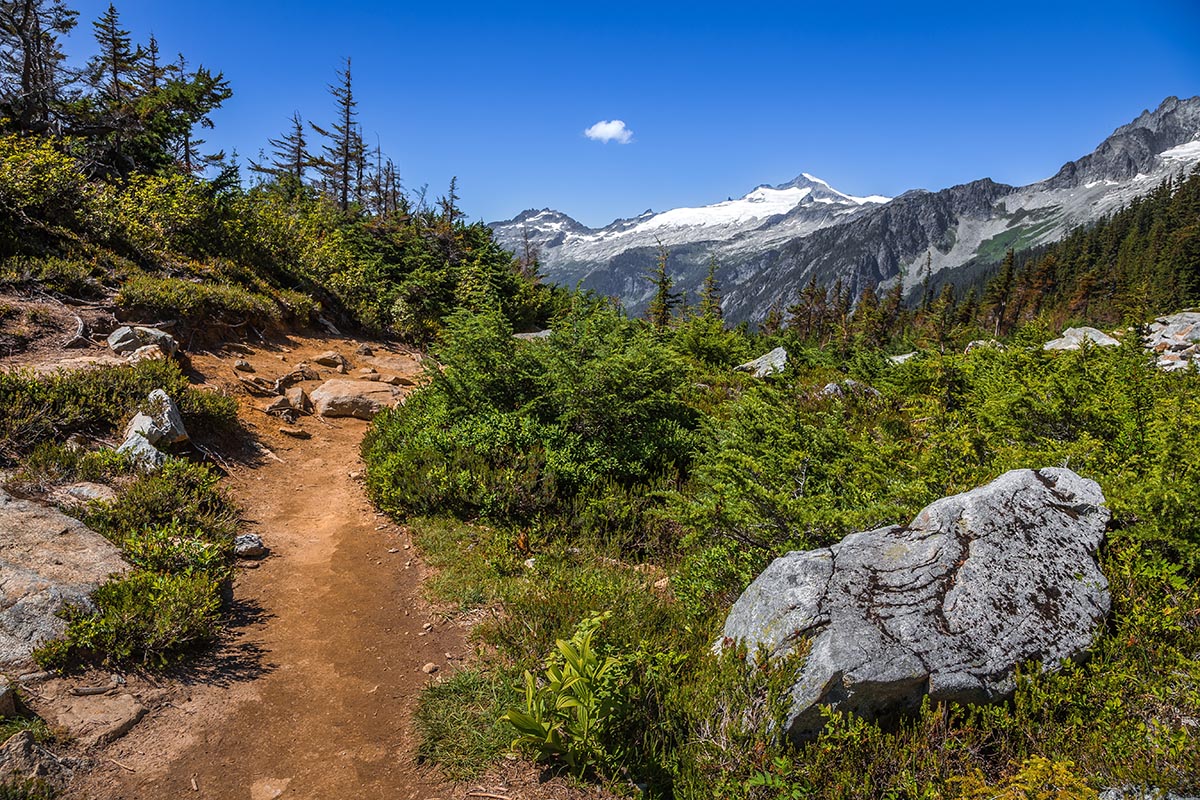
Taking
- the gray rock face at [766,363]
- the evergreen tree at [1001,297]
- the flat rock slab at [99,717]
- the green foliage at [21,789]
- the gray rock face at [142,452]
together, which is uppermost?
the evergreen tree at [1001,297]

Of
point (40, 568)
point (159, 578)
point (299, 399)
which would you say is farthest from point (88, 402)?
point (159, 578)

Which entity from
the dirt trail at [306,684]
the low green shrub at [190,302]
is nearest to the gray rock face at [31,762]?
the dirt trail at [306,684]

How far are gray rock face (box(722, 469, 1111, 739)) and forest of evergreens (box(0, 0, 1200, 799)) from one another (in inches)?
6.6

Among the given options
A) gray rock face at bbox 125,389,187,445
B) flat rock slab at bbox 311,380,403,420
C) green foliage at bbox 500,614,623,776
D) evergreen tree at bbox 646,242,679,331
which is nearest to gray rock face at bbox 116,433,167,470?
gray rock face at bbox 125,389,187,445

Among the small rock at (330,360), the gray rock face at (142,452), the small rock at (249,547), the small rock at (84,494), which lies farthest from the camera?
the small rock at (330,360)

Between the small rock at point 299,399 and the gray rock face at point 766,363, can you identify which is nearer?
the small rock at point 299,399

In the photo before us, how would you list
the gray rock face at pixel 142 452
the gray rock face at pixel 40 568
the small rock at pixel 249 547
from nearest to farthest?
1. the gray rock face at pixel 40 568
2. the small rock at pixel 249 547
3. the gray rock face at pixel 142 452

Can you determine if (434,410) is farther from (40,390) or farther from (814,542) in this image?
(814,542)

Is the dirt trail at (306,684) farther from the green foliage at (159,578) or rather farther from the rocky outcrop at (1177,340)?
the rocky outcrop at (1177,340)

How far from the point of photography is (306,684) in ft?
16.3

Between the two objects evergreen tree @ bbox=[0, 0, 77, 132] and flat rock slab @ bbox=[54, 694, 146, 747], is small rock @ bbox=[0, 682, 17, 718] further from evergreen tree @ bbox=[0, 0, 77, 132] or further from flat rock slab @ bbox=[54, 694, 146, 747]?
evergreen tree @ bbox=[0, 0, 77, 132]

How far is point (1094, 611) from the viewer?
3.95 m

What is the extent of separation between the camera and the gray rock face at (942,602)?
3.62 metres

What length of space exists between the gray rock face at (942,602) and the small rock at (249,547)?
5.86m
